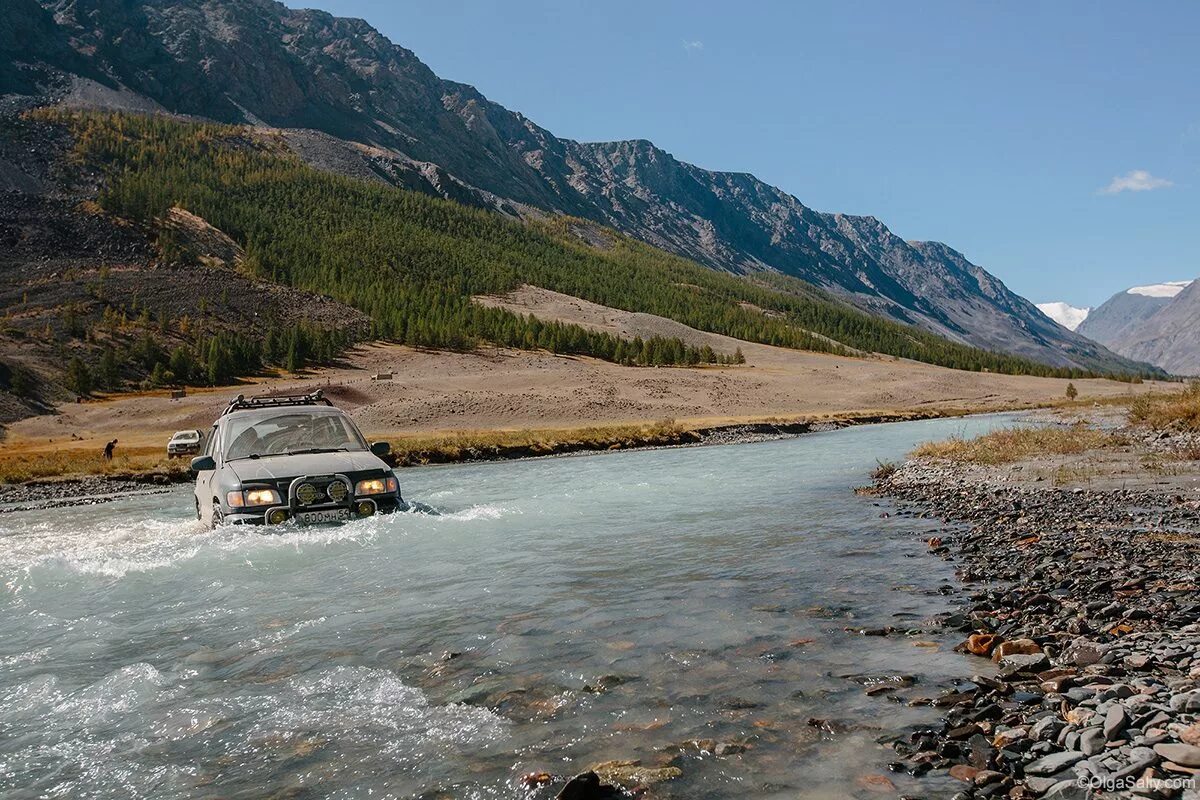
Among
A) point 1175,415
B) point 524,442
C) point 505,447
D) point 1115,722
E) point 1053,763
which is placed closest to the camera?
point 1053,763

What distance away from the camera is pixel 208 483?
15.3m

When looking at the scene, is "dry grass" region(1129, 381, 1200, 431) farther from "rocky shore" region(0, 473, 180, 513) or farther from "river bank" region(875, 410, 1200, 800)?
"rocky shore" region(0, 473, 180, 513)

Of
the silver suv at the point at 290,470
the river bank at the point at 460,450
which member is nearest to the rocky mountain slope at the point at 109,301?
the river bank at the point at 460,450

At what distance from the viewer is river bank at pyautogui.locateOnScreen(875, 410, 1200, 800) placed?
180 inches

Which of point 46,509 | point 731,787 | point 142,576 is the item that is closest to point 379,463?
point 142,576

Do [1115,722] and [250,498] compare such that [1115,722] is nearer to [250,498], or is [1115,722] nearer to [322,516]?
[322,516]

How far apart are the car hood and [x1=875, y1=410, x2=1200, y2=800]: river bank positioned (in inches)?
412

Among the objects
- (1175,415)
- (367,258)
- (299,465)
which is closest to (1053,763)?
(299,465)

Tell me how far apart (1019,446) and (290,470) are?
2606 centimetres

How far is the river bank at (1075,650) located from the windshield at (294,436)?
1167 centimetres

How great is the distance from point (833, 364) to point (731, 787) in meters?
140

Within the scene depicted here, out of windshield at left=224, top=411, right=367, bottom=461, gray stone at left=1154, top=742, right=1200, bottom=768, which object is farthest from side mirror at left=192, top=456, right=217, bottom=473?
gray stone at left=1154, top=742, right=1200, bottom=768

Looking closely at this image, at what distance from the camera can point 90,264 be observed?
11925cm

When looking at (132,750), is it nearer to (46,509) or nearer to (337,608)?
(337,608)
